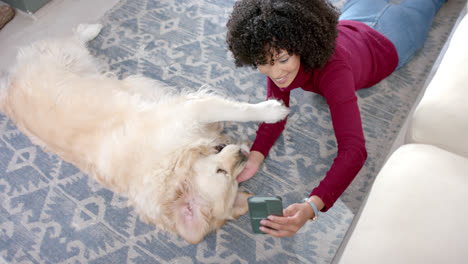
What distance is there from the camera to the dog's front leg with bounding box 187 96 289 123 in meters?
1.55

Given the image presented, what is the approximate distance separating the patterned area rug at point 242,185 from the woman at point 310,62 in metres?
0.25

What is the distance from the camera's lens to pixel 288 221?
48.0 inches

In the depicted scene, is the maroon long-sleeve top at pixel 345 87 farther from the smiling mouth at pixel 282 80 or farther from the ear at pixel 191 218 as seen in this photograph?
the ear at pixel 191 218

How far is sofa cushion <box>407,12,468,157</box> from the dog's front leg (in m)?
0.63

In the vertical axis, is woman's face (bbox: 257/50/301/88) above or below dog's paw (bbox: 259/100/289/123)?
above

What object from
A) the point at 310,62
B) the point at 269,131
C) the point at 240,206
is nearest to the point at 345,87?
the point at 310,62

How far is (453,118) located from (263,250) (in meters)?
1.07

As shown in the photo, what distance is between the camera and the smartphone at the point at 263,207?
1247mm

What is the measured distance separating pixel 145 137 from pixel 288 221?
771mm

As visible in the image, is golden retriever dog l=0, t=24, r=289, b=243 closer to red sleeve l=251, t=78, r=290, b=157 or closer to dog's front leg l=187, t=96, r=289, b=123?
dog's front leg l=187, t=96, r=289, b=123

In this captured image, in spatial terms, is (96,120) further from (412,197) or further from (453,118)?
(453,118)

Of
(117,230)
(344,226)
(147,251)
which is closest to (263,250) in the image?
(344,226)

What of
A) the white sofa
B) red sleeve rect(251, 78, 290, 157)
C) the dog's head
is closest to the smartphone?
the dog's head

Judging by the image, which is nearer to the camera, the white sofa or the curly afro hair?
the white sofa
